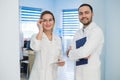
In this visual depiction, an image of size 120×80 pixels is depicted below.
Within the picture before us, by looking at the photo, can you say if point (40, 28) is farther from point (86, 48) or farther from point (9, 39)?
point (86, 48)

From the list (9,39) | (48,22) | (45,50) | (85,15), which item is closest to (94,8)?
(85,15)

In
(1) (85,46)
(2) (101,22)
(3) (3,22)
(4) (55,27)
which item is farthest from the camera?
(2) (101,22)

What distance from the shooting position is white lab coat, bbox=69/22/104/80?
51.6 inches

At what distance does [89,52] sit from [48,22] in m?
0.38

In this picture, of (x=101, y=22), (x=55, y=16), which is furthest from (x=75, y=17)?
(x=101, y=22)

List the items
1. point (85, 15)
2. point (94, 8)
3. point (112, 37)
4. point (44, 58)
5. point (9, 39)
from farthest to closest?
point (112, 37)
point (94, 8)
point (85, 15)
point (44, 58)
point (9, 39)

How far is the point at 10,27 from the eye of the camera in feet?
3.90

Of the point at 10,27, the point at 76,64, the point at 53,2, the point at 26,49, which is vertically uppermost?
the point at 53,2

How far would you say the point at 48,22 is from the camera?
4.34 feet

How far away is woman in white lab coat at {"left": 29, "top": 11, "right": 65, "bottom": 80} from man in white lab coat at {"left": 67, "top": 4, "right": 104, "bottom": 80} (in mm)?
138

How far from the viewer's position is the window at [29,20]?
134 centimetres

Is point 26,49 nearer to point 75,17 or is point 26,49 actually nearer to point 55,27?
point 55,27

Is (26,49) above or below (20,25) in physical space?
below

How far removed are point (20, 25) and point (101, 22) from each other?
2.49 ft
